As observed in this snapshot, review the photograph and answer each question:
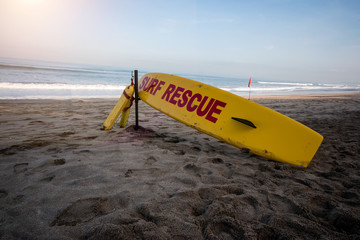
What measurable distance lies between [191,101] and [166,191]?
1552 mm

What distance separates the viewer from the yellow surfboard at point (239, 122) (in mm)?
2322

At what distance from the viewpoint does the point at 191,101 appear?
2883 mm

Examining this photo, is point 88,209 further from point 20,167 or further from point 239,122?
point 239,122

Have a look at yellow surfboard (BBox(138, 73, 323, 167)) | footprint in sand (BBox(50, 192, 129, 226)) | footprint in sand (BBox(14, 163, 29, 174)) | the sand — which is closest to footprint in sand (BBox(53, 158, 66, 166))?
the sand

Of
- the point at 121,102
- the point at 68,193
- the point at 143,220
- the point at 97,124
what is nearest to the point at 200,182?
the point at 143,220

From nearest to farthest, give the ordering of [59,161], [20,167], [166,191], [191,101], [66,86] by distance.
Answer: [166,191], [20,167], [59,161], [191,101], [66,86]

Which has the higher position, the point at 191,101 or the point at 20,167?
the point at 191,101

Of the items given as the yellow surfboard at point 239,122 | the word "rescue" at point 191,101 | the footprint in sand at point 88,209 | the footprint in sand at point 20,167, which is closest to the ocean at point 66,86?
the word "rescue" at point 191,101

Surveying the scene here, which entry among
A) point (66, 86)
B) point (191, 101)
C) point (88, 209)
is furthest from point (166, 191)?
point (66, 86)

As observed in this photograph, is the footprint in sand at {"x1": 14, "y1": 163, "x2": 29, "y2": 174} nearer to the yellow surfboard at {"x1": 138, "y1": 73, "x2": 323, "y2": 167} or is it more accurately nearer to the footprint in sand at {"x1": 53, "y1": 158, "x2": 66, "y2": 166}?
the footprint in sand at {"x1": 53, "y1": 158, "x2": 66, "y2": 166}

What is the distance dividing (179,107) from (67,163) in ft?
5.38

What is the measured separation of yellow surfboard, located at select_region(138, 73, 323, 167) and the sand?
21 cm

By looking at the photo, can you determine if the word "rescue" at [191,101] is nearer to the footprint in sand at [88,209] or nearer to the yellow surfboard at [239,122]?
the yellow surfboard at [239,122]

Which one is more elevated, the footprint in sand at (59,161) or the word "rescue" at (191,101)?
A: the word "rescue" at (191,101)
